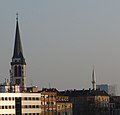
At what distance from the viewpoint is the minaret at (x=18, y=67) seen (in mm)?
177750

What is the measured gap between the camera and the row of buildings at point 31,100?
132m

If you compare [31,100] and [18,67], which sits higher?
[18,67]

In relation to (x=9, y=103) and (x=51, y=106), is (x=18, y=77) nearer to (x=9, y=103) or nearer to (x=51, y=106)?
(x=51, y=106)

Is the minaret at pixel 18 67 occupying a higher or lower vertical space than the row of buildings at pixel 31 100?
higher

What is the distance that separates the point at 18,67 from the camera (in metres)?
182

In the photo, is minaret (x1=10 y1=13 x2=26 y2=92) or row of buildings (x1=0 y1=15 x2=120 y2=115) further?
minaret (x1=10 y1=13 x2=26 y2=92)

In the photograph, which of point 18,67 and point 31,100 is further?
point 18,67

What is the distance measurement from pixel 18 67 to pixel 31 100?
150 ft

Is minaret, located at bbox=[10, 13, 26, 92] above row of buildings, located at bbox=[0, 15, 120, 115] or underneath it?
above

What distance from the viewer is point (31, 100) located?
13762 centimetres

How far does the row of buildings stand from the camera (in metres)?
132

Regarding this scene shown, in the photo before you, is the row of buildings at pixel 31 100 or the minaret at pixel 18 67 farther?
the minaret at pixel 18 67

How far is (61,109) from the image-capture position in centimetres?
15650

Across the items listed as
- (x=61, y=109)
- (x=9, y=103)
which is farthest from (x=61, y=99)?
(x=9, y=103)
